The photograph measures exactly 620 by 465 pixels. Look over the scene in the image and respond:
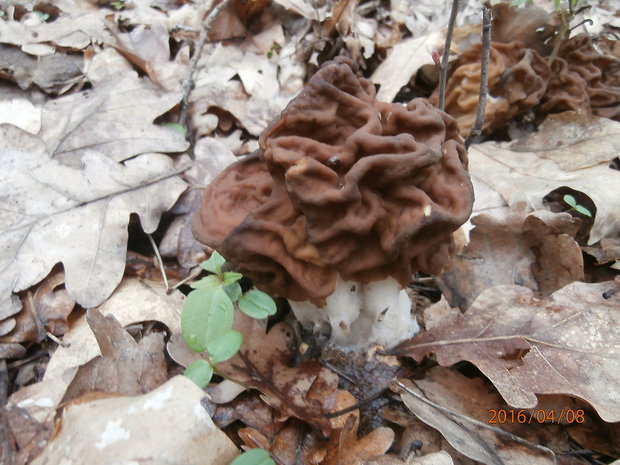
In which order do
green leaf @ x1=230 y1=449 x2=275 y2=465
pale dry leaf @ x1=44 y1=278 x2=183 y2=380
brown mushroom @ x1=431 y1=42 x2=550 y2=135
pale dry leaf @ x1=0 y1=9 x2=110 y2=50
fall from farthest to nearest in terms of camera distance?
brown mushroom @ x1=431 y1=42 x2=550 y2=135, pale dry leaf @ x1=0 y1=9 x2=110 y2=50, pale dry leaf @ x1=44 y1=278 x2=183 y2=380, green leaf @ x1=230 y1=449 x2=275 y2=465

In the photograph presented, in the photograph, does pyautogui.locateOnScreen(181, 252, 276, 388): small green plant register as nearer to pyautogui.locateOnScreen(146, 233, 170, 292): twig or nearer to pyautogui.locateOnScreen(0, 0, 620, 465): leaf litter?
pyautogui.locateOnScreen(0, 0, 620, 465): leaf litter

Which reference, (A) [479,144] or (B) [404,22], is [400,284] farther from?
(B) [404,22]

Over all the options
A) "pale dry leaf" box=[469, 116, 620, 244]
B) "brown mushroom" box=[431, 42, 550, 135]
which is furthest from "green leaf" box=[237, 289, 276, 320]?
"brown mushroom" box=[431, 42, 550, 135]

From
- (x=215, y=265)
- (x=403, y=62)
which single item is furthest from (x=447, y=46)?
(x=215, y=265)

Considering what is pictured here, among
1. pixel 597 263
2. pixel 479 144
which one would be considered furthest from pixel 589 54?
pixel 597 263

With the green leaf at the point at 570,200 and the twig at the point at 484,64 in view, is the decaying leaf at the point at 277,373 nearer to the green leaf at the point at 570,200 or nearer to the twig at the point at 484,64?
the twig at the point at 484,64

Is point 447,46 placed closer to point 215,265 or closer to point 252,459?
point 215,265
